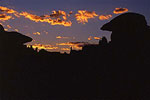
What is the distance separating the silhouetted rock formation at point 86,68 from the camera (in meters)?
14.1

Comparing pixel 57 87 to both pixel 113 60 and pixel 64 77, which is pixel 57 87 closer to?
pixel 64 77

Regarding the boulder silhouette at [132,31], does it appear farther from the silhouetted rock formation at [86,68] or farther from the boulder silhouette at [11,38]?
the boulder silhouette at [11,38]

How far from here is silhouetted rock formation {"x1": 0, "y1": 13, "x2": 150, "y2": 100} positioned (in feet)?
46.3

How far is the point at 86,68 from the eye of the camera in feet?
51.9

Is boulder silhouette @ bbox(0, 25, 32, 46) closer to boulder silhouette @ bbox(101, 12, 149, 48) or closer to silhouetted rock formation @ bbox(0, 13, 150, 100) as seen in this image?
silhouetted rock formation @ bbox(0, 13, 150, 100)

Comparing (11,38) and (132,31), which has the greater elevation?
(132,31)

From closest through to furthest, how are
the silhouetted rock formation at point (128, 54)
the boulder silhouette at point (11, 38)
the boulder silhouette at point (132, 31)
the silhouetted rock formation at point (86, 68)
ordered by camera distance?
the silhouetted rock formation at point (128, 54) → the silhouetted rock formation at point (86, 68) → the boulder silhouette at point (132, 31) → the boulder silhouette at point (11, 38)

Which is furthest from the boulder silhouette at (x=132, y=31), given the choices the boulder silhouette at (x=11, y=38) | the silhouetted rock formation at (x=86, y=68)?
the boulder silhouette at (x=11, y=38)

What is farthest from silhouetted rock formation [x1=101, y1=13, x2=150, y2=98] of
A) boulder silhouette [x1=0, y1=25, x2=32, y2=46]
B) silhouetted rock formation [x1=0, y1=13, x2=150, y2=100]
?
boulder silhouette [x1=0, y1=25, x2=32, y2=46]

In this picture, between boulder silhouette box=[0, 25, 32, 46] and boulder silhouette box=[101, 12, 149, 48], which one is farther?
boulder silhouette box=[0, 25, 32, 46]

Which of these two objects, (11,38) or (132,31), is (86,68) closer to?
(132,31)

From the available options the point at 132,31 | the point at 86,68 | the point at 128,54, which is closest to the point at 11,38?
the point at 86,68

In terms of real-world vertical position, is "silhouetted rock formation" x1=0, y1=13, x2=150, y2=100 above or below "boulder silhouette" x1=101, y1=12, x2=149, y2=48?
below

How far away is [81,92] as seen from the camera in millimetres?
15234
